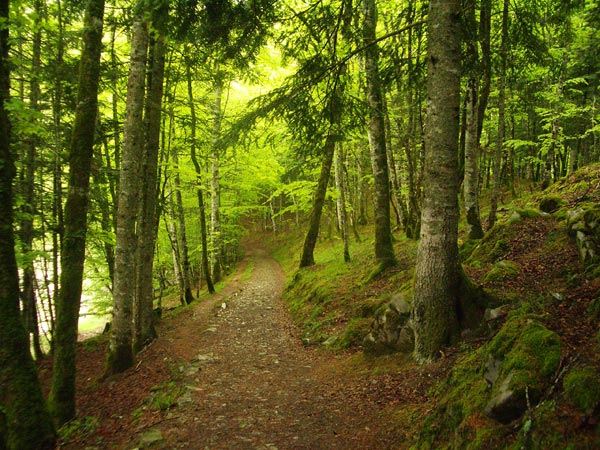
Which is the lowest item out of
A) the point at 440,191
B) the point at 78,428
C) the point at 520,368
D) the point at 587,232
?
the point at 78,428

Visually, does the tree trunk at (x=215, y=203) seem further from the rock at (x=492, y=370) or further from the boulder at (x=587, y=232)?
the rock at (x=492, y=370)

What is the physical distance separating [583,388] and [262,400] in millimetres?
4630

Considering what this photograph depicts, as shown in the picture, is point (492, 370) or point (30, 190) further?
point (30, 190)

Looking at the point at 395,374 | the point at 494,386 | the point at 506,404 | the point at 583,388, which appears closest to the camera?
the point at 583,388

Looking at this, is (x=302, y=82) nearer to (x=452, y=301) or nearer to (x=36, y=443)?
(x=452, y=301)

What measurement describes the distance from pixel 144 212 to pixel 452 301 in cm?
826

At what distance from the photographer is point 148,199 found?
9.91 meters

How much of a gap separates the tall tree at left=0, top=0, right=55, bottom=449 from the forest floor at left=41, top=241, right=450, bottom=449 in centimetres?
60

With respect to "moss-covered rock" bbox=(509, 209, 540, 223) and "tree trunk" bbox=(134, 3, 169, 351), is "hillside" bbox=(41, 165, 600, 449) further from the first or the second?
"tree trunk" bbox=(134, 3, 169, 351)

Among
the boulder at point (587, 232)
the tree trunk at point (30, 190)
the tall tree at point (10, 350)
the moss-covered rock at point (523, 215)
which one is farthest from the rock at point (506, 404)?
the tree trunk at point (30, 190)

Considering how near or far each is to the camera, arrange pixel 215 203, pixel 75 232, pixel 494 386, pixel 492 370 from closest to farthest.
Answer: pixel 494 386 → pixel 492 370 → pixel 75 232 → pixel 215 203

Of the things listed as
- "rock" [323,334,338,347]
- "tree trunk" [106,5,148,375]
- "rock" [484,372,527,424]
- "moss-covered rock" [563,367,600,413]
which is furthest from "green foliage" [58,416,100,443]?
"moss-covered rock" [563,367,600,413]

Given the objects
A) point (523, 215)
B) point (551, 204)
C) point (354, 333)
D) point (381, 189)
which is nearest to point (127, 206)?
point (354, 333)

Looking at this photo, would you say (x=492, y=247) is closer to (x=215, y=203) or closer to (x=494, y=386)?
(x=494, y=386)
